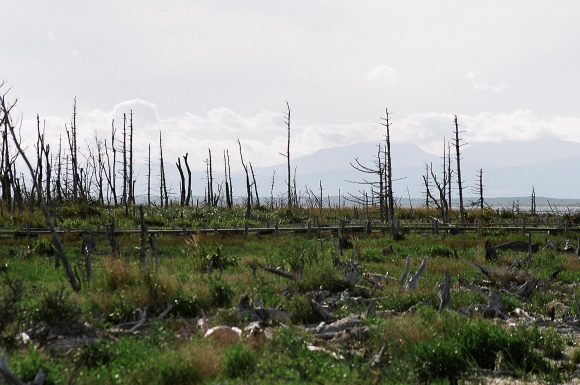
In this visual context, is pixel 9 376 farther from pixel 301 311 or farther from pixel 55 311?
pixel 301 311

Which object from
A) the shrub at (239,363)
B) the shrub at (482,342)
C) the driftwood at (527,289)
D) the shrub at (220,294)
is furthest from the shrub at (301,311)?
the driftwood at (527,289)

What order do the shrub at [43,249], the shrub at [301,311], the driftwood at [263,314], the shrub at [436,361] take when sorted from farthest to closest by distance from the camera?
the shrub at [43,249]
the shrub at [301,311]
the driftwood at [263,314]
the shrub at [436,361]

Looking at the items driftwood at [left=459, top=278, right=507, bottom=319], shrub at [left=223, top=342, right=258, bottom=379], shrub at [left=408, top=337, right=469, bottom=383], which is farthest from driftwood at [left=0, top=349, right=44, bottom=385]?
driftwood at [left=459, top=278, right=507, bottom=319]

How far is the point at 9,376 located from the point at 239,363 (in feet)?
7.03

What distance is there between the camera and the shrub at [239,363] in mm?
5434

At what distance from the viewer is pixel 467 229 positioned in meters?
30.5

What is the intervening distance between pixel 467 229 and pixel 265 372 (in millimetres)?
27002

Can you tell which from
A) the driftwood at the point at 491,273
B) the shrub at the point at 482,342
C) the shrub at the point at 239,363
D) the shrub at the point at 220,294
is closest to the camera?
the shrub at the point at 239,363

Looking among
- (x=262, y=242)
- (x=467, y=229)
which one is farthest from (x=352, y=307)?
(x=467, y=229)

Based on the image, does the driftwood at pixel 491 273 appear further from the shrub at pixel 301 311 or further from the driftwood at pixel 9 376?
the driftwood at pixel 9 376

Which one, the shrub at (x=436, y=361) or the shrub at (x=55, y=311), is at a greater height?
the shrub at (x=55, y=311)

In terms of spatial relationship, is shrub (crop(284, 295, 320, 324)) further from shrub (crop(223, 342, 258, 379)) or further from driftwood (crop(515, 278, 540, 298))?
driftwood (crop(515, 278, 540, 298))

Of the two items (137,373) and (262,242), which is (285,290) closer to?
(137,373)

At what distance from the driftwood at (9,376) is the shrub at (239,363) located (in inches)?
69.1
